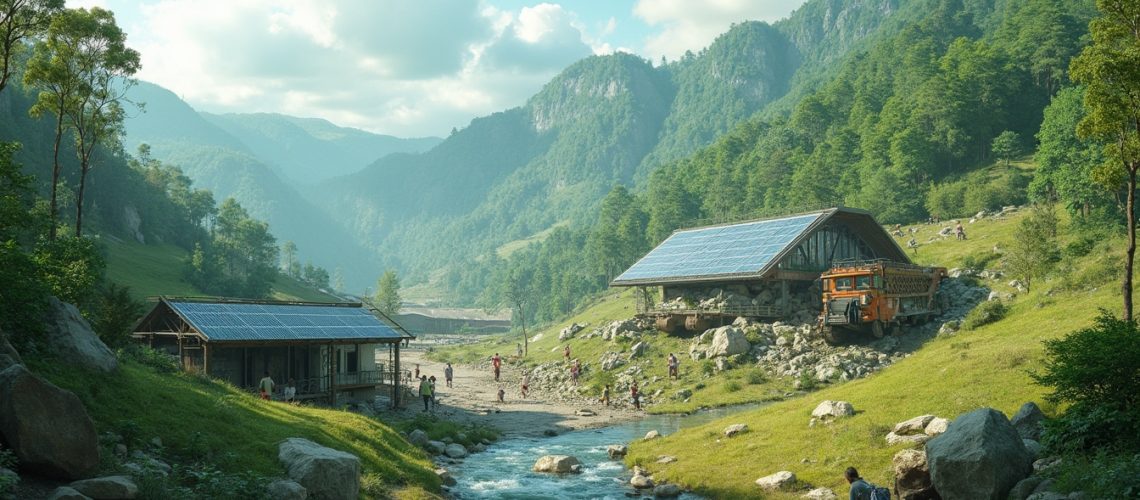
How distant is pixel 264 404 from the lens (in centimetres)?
3080

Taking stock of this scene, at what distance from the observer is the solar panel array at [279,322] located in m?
39.5

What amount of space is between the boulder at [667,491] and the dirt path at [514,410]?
17.7m

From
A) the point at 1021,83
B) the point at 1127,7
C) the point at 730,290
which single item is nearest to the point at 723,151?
the point at 1021,83

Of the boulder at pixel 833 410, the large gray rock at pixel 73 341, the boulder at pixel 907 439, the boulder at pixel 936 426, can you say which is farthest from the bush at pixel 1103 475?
the large gray rock at pixel 73 341

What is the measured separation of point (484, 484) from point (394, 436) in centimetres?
584

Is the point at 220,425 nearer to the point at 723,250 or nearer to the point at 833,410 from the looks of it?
the point at 833,410

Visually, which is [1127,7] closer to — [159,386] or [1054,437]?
[1054,437]

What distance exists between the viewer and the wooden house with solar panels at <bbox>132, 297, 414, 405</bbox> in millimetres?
39844

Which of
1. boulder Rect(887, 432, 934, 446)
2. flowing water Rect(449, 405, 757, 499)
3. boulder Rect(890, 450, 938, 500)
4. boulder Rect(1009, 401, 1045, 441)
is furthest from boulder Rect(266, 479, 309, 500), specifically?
boulder Rect(1009, 401, 1045, 441)

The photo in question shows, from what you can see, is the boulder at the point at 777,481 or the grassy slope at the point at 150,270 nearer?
the boulder at the point at 777,481

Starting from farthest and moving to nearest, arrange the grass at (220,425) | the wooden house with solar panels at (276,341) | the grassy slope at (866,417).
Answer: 1. the wooden house with solar panels at (276,341)
2. the grassy slope at (866,417)
3. the grass at (220,425)

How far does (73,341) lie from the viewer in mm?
21578

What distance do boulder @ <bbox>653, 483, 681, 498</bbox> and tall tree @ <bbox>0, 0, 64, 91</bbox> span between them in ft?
105

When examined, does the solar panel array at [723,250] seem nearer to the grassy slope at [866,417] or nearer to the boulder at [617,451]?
the grassy slope at [866,417]
